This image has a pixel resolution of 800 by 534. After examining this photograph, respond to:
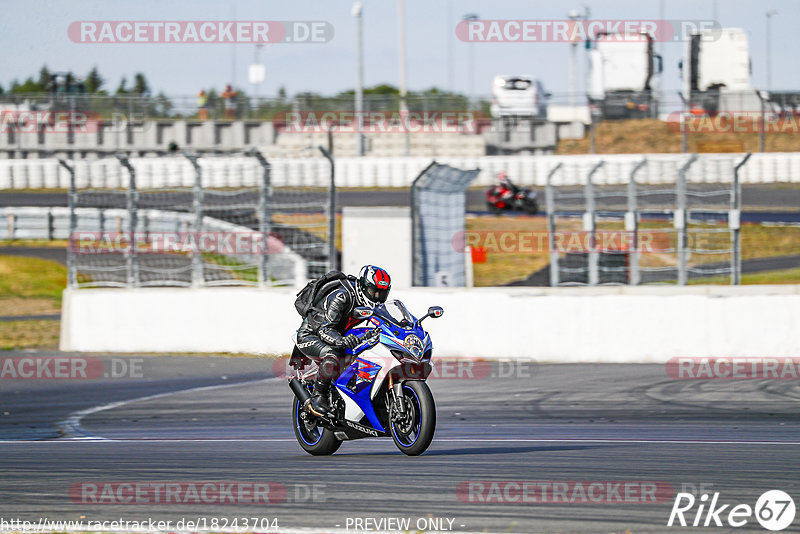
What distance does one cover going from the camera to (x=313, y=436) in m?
7.29

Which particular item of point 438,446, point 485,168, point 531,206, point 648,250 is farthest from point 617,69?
point 438,446

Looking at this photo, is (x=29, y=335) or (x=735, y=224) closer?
(x=735, y=224)

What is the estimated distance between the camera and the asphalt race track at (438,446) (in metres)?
5.38

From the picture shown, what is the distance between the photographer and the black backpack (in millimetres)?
6918

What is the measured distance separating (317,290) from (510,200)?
59.1 feet

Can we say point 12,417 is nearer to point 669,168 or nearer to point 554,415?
point 554,415

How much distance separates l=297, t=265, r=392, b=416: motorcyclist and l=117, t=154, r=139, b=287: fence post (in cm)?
812

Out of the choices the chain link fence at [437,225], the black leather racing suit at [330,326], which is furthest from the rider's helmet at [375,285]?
the chain link fence at [437,225]

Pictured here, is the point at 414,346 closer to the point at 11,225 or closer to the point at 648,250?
the point at 648,250

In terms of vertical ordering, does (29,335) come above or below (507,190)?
below

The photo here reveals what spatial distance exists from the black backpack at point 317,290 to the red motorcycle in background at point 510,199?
17870mm

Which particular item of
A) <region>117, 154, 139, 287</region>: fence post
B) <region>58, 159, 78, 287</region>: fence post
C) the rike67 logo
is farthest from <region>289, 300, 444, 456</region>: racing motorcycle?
<region>58, 159, 78, 287</region>: fence post

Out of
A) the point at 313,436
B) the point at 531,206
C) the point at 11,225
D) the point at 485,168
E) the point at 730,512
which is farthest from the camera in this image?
the point at 485,168

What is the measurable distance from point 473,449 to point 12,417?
504 centimetres
